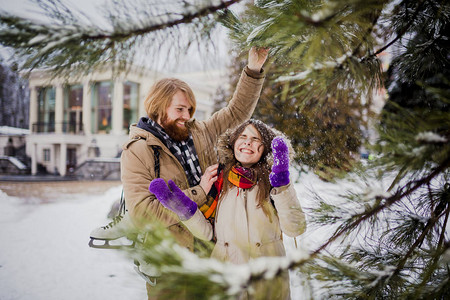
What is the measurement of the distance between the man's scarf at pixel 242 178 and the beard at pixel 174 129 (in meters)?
0.48

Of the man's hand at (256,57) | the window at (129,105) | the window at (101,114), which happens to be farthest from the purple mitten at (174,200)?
the window at (101,114)

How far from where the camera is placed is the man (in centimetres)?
150

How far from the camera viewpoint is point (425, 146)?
587 millimetres

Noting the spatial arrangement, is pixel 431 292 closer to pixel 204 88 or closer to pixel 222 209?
pixel 222 209

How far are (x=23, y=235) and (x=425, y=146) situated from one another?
6.06 metres

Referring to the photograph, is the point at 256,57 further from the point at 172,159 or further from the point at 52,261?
the point at 52,261

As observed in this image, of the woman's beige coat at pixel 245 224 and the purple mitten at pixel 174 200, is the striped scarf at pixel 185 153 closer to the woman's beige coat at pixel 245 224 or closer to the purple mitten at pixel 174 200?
the woman's beige coat at pixel 245 224

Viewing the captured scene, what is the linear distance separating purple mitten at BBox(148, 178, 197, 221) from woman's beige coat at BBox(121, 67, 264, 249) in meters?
0.10

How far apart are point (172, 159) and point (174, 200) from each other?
17.5 inches

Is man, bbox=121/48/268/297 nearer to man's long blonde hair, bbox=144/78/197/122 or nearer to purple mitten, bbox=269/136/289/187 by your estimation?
man's long blonde hair, bbox=144/78/197/122

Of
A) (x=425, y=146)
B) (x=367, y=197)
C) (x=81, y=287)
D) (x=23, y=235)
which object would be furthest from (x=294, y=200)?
(x=23, y=235)

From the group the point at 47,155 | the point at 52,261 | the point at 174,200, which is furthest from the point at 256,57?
the point at 47,155

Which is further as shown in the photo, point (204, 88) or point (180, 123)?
point (204, 88)

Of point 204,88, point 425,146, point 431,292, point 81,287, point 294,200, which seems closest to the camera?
point 425,146
